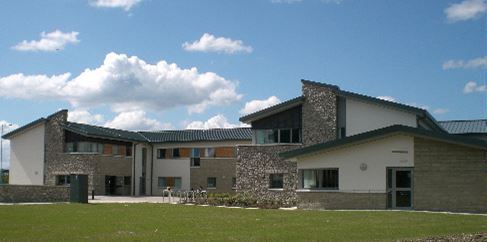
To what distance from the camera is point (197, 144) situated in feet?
190

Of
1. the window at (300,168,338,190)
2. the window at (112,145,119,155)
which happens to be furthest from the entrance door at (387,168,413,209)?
the window at (112,145,119,155)

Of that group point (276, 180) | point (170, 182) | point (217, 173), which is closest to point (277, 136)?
point (276, 180)

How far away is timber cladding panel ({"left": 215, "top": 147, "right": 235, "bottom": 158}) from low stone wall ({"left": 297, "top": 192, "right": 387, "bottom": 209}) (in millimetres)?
22376

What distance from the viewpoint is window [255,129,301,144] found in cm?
4191

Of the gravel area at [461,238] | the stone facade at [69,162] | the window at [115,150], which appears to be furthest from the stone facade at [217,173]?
the gravel area at [461,238]

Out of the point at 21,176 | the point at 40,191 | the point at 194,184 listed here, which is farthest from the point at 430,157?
the point at 21,176

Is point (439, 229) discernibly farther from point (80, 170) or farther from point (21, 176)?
point (21, 176)

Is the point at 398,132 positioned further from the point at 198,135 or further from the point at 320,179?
the point at 198,135

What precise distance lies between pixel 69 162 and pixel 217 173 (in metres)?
12.6

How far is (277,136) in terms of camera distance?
42500mm

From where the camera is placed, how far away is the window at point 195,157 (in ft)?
190

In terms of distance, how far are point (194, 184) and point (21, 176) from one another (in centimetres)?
1465

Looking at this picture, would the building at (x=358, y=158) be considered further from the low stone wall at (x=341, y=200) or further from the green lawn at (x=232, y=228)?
the green lawn at (x=232, y=228)

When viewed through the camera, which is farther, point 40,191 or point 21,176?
point 21,176
